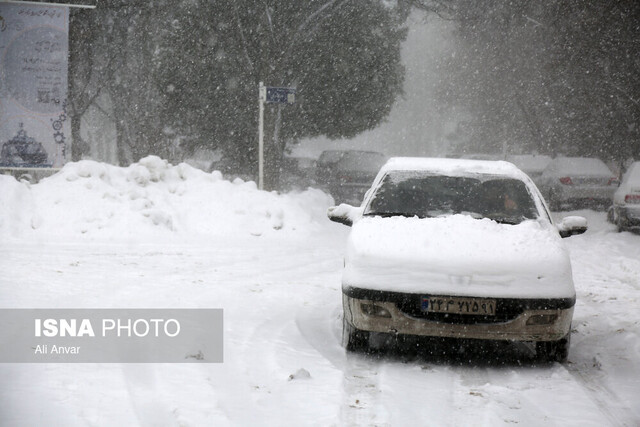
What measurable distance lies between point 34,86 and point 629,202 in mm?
11812

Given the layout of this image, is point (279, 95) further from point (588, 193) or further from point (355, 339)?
point (355, 339)

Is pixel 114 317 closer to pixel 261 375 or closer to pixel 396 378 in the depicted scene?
pixel 261 375

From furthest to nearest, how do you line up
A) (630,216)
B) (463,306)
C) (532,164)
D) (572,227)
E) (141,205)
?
(532,164) < (630,216) < (141,205) < (572,227) < (463,306)

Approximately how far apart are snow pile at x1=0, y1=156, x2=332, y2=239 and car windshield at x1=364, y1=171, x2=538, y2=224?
6.58 metres

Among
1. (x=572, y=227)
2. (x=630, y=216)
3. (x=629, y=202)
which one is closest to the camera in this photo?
(x=572, y=227)

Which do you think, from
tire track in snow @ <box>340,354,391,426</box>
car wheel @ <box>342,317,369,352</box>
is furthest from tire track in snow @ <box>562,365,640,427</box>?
car wheel @ <box>342,317,369,352</box>

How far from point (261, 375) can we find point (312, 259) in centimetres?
625

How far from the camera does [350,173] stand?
915 inches

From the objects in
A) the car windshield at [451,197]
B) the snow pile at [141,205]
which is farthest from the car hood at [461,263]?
the snow pile at [141,205]

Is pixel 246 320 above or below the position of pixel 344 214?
below

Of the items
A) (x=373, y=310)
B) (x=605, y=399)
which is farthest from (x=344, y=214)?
(x=605, y=399)

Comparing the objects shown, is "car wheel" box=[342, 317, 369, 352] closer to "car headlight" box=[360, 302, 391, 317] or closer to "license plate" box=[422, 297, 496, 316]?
"car headlight" box=[360, 302, 391, 317]

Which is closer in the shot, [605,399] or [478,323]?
[605,399]

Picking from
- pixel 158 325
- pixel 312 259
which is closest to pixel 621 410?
pixel 158 325
